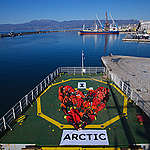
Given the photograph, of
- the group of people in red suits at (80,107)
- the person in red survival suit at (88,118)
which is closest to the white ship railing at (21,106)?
the group of people in red suits at (80,107)

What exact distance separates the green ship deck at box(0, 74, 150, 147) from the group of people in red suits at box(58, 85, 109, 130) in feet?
1.69

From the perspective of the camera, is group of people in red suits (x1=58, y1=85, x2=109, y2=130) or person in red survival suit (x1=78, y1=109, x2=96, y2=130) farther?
person in red survival suit (x1=78, y1=109, x2=96, y2=130)

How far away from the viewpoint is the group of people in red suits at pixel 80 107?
32.8ft

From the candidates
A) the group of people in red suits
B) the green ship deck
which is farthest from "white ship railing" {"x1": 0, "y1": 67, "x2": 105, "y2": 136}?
the group of people in red suits

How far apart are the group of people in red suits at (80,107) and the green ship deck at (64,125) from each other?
0.52m

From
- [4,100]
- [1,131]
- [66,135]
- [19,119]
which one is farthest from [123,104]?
[4,100]

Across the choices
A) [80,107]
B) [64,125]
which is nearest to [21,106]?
[64,125]

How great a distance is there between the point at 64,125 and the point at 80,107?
2.56 m

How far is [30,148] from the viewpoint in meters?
8.29

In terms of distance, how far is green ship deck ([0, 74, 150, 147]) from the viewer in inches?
358

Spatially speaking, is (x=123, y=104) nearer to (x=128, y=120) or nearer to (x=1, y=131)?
(x=128, y=120)

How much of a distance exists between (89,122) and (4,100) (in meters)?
17.9

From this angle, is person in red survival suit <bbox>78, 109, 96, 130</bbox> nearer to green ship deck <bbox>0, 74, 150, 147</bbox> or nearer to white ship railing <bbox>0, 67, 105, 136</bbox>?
green ship deck <bbox>0, 74, 150, 147</bbox>

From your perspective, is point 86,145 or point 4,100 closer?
point 86,145
